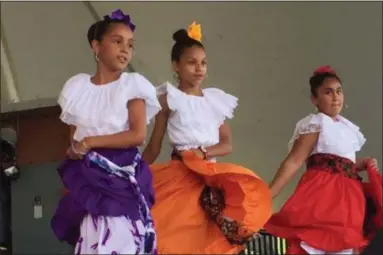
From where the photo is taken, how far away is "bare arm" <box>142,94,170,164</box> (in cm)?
229

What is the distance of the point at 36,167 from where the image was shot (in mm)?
3086

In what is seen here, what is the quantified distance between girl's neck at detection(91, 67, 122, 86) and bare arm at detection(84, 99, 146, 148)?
100mm

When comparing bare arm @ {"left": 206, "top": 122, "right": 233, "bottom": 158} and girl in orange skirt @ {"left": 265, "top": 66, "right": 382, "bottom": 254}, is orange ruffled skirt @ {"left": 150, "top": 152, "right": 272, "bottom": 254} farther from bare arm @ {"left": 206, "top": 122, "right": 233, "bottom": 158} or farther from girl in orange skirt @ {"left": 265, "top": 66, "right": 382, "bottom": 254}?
girl in orange skirt @ {"left": 265, "top": 66, "right": 382, "bottom": 254}

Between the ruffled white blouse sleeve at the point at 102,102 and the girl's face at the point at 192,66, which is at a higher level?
the girl's face at the point at 192,66

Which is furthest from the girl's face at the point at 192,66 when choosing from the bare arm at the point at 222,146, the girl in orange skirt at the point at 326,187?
the girl in orange skirt at the point at 326,187

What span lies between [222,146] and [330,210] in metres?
0.38

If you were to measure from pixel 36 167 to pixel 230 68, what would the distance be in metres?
1.39

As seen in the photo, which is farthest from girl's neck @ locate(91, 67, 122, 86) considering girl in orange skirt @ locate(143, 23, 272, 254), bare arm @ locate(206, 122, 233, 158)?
bare arm @ locate(206, 122, 233, 158)

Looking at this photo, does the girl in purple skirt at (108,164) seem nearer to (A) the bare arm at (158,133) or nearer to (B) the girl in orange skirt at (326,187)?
→ (A) the bare arm at (158,133)

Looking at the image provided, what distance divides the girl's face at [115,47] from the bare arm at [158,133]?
0.97 ft

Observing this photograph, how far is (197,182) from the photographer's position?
2.21 metres

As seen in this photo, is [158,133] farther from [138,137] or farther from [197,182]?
[138,137]

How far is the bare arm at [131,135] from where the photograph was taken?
1.89m

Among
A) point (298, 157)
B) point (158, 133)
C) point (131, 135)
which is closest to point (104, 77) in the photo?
point (131, 135)
